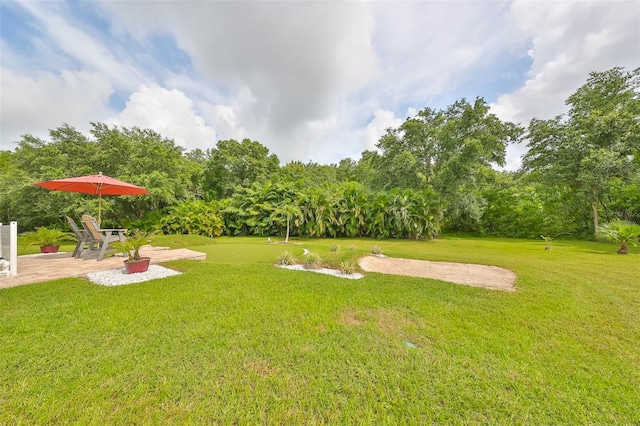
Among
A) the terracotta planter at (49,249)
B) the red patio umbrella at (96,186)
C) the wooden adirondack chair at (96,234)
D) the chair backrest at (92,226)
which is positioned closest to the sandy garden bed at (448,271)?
the wooden adirondack chair at (96,234)

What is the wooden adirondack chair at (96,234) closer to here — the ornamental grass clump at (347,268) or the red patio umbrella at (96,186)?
the red patio umbrella at (96,186)

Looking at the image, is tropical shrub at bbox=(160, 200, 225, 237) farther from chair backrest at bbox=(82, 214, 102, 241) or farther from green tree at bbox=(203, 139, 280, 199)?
chair backrest at bbox=(82, 214, 102, 241)

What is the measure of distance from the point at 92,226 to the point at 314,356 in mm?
6490

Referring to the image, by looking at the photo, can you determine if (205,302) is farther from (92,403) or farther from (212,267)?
(212,267)

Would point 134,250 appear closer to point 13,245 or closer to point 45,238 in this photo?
point 13,245

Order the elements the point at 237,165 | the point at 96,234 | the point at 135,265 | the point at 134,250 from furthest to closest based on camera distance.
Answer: the point at 237,165 < the point at 96,234 < the point at 134,250 < the point at 135,265

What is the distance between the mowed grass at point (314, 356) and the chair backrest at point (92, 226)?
2529 millimetres

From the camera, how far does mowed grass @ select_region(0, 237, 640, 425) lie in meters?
1.51

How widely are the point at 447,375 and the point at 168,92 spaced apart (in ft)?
51.7

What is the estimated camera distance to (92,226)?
5633 millimetres

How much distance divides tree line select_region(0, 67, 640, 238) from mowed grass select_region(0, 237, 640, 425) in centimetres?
855

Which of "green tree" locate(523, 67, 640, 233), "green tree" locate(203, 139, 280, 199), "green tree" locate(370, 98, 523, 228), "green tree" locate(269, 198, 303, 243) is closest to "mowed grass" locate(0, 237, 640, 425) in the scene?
"green tree" locate(269, 198, 303, 243)

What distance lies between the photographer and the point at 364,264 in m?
5.63

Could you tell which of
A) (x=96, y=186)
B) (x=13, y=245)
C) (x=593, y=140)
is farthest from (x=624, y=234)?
(x=96, y=186)
